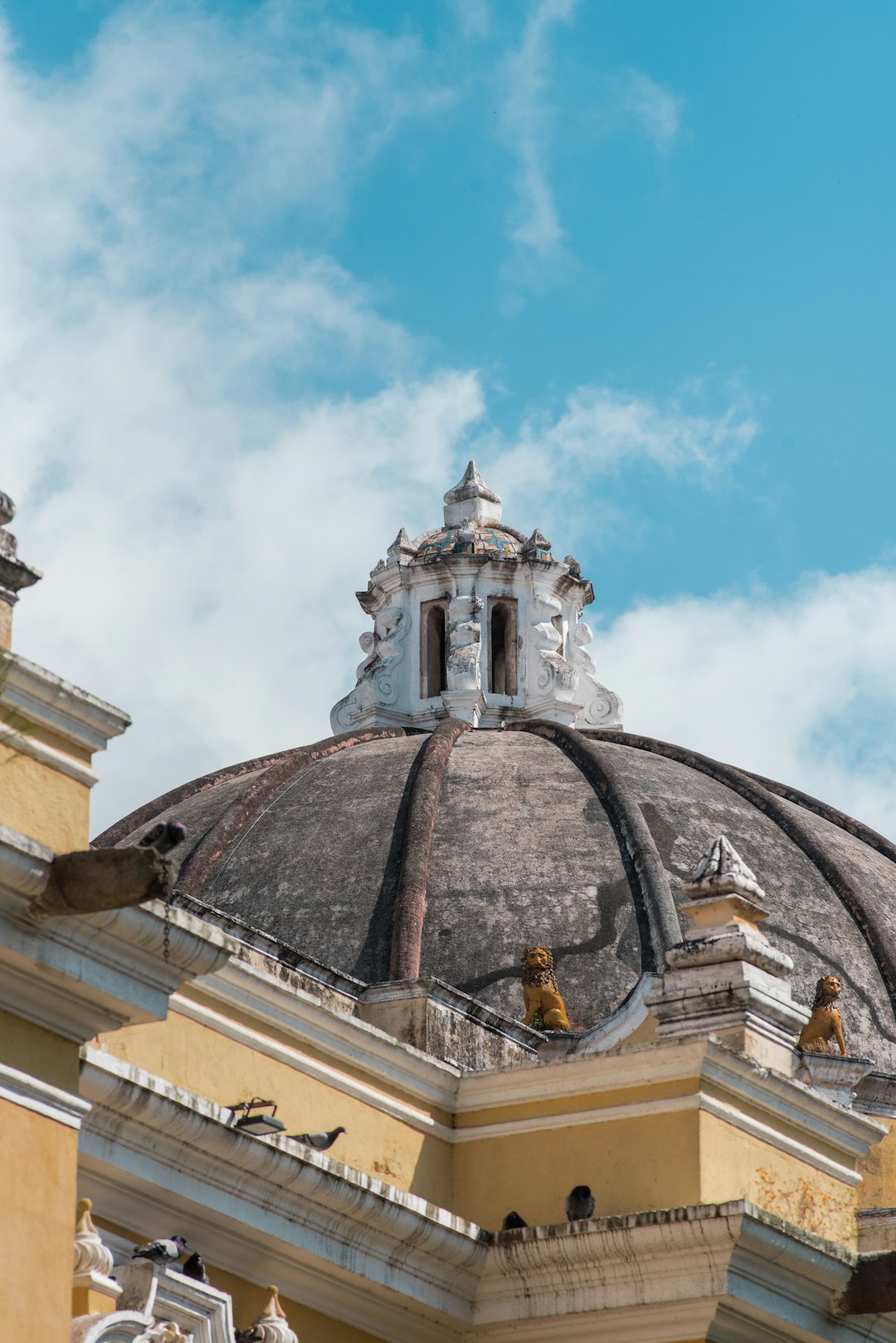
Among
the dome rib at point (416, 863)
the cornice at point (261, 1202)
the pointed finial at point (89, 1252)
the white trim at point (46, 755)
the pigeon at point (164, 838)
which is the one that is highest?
the dome rib at point (416, 863)

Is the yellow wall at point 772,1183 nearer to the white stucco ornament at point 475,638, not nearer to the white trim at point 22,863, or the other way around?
the white trim at point 22,863

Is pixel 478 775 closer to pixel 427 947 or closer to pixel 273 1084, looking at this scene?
pixel 427 947

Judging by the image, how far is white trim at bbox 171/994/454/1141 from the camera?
1123 centimetres

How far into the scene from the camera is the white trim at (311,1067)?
11.2m

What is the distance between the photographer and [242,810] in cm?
2170

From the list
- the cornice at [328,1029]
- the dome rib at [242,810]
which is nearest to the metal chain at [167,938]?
the cornice at [328,1029]

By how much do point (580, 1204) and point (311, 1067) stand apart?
1.28 metres

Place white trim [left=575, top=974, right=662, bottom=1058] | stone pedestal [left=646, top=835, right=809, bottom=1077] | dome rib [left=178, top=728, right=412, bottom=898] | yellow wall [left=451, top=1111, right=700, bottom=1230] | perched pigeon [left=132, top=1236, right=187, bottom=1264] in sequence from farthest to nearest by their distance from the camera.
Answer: dome rib [left=178, top=728, right=412, bottom=898] < white trim [left=575, top=974, right=662, bottom=1058] < stone pedestal [left=646, top=835, right=809, bottom=1077] < yellow wall [left=451, top=1111, right=700, bottom=1230] < perched pigeon [left=132, top=1236, right=187, bottom=1264]

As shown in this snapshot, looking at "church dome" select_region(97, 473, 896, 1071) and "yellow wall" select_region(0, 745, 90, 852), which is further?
"church dome" select_region(97, 473, 896, 1071)

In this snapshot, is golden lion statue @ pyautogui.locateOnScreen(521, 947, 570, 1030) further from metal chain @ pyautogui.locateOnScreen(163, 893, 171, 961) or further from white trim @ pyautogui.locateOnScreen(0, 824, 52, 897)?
white trim @ pyautogui.locateOnScreen(0, 824, 52, 897)

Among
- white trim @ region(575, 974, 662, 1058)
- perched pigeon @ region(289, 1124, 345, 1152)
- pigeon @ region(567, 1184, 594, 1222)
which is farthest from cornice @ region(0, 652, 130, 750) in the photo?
white trim @ region(575, 974, 662, 1058)

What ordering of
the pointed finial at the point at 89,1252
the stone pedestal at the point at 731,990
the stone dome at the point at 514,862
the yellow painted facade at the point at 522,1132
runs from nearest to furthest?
the pointed finial at the point at 89,1252
the yellow painted facade at the point at 522,1132
the stone pedestal at the point at 731,990
the stone dome at the point at 514,862

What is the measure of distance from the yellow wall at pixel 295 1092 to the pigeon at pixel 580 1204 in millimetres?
709

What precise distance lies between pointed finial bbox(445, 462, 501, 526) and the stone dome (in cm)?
408
